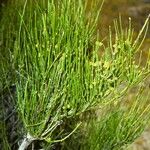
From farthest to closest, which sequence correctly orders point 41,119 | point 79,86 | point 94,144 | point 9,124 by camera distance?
point 9,124, point 94,144, point 41,119, point 79,86

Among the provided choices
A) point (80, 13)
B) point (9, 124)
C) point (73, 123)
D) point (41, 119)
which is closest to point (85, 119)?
point (73, 123)

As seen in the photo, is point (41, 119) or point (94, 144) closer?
point (41, 119)

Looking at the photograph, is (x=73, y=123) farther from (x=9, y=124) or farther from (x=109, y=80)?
(x=109, y=80)

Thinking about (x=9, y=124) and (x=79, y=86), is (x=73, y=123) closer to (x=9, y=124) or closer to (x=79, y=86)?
(x=9, y=124)

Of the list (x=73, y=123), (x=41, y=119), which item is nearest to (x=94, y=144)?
(x=73, y=123)

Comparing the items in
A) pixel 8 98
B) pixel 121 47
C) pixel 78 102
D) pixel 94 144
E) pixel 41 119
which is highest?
pixel 121 47

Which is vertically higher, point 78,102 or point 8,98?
point 78,102

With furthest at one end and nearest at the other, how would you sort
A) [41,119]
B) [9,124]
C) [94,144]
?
[9,124]
[94,144]
[41,119]

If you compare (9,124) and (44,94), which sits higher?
(44,94)

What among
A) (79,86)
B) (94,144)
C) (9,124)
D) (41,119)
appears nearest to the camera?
(79,86)
